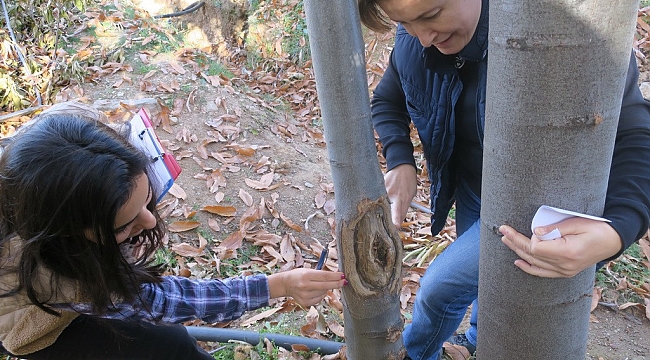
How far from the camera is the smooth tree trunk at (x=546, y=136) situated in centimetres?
84

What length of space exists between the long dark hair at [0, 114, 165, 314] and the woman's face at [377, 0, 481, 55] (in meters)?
0.91

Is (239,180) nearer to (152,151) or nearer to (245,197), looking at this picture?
(245,197)

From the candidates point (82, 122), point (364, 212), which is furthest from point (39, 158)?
point (364, 212)

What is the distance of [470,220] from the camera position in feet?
6.61

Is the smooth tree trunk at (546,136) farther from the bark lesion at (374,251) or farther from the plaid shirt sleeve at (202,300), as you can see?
the plaid shirt sleeve at (202,300)

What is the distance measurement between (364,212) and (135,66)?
4279 millimetres

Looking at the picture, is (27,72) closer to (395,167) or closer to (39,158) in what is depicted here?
(39,158)

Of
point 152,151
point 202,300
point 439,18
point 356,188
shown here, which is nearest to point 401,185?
point 356,188

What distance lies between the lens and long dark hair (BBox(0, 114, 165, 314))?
1479mm

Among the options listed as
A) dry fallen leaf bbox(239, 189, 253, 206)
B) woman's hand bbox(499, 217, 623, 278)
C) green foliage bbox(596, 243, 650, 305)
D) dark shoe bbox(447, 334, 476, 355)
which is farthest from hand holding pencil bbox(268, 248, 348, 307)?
green foliage bbox(596, 243, 650, 305)

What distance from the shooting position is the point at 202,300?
1.82m

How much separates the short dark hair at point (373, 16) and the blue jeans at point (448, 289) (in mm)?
678

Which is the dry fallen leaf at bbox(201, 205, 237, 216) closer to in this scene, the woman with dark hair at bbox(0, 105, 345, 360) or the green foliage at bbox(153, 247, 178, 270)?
the green foliage at bbox(153, 247, 178, 270)

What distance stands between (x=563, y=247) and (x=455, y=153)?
0.88m
